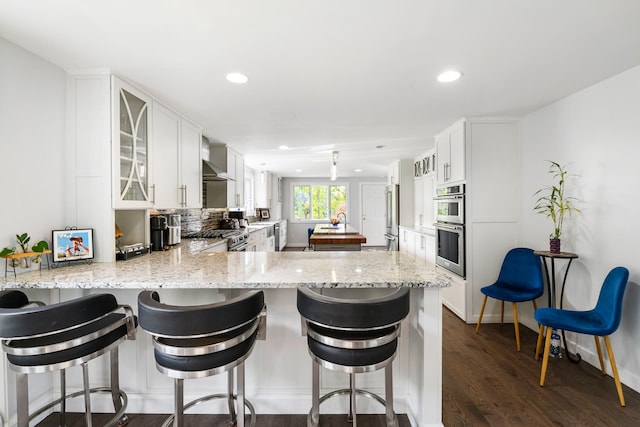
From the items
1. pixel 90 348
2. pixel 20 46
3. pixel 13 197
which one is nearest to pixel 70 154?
pixel 13 197

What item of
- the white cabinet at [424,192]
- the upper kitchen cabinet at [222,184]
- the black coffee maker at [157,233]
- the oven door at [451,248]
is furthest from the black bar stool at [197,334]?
the white cabinet at [424,192]

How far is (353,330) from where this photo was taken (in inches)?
51.7

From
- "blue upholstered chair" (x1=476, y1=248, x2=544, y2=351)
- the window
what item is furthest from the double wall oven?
the window

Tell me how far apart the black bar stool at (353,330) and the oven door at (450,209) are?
234cm

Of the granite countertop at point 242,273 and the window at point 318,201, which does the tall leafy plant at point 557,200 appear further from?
the window at point 318,201

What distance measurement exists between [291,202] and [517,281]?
7291 millimetres

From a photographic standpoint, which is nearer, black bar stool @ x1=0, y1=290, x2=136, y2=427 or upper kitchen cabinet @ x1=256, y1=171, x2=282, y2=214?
black bar stool @ x1=0, y1=290, x2=136, y2=427

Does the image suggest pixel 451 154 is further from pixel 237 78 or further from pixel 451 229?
pixel 237 78

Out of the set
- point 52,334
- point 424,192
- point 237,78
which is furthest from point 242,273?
point 424,192

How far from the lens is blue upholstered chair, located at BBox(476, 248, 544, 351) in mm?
2795

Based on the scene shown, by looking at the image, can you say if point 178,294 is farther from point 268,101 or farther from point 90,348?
point 268,101

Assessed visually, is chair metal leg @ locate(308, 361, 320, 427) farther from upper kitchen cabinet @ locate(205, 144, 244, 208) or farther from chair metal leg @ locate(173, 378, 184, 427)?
upper kitchen cabinet @ locate(205, 144, 244, 208)

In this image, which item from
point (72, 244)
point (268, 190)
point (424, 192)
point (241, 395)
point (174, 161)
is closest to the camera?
Answer: point (241, 395)

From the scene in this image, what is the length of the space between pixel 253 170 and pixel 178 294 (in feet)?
18.7
